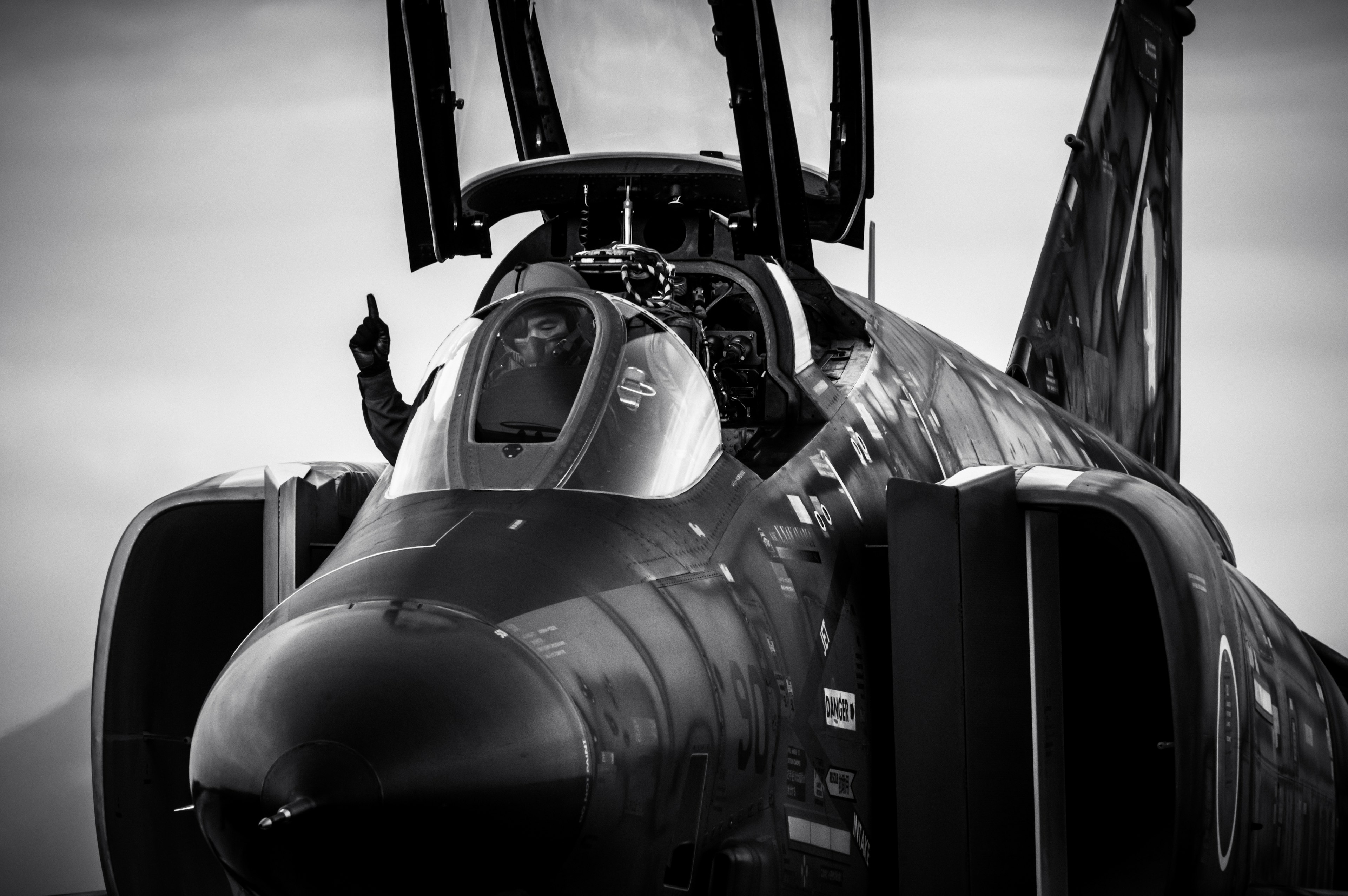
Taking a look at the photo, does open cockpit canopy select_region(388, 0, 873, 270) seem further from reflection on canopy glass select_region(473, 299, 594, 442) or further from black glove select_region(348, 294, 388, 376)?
reflection on canopy glass select_region(473, 299, 594, 442)

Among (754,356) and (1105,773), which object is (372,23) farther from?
(1105,773)

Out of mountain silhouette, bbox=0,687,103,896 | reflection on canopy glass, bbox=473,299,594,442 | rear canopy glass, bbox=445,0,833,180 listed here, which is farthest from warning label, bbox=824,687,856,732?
mountain silhouette, bbox=0,687,103,896

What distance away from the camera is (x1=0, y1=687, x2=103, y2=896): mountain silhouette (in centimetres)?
895

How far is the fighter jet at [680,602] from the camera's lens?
2.42m

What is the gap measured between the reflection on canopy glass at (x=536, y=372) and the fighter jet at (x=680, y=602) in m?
0.01

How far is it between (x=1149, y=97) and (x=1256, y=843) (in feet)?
16.5

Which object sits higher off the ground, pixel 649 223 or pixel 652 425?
pixel 649 223

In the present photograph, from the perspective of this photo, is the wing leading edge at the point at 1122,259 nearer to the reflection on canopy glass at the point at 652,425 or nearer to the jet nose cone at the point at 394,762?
the reflection on canopy glass at the point at 652,425

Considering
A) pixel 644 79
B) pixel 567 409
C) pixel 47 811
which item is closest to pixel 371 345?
pixel 644 79

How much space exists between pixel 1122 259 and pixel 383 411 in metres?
4.02

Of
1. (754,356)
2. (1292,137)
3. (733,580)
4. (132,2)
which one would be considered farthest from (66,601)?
(1292,137)

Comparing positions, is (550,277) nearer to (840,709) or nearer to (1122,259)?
(840,709)

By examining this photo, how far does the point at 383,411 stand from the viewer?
5203 millimetres

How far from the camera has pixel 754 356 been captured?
Answer: 3.98m
